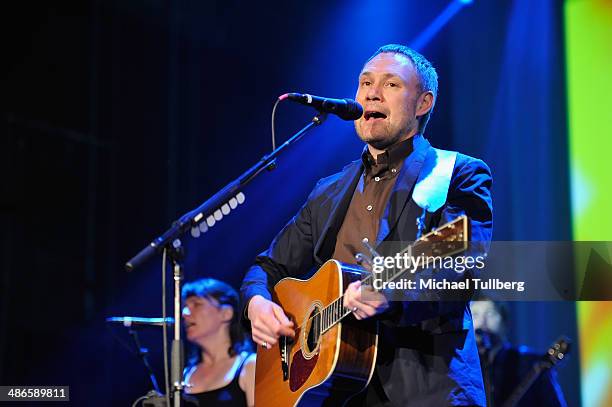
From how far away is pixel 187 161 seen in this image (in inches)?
244

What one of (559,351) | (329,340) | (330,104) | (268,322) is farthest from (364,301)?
(559,351)

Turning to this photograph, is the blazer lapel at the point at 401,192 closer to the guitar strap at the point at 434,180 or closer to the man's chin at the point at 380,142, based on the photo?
the guitar strap at the point at 434,180

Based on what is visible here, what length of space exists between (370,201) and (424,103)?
54cm

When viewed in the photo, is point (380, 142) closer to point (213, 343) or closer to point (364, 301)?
point (364, 301)

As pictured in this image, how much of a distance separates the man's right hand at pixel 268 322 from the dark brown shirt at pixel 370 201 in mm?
330

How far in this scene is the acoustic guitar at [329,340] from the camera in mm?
2391

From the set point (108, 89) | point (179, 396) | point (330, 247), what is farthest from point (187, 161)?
point (179, 396)

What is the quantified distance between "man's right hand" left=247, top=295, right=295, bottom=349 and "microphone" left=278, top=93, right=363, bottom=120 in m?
0.83

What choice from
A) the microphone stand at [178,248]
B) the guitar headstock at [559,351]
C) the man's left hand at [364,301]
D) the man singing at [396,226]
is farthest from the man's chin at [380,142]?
the guitar headstock at [559,351]

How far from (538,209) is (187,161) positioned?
9.27 ft

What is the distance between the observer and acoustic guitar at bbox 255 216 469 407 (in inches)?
94.1

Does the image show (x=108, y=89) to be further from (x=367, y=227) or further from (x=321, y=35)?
(x=367, y=227)

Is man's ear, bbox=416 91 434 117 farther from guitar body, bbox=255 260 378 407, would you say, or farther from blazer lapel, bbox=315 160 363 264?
guitar body, bbox=255 260 378 407

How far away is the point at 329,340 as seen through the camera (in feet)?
8.87
